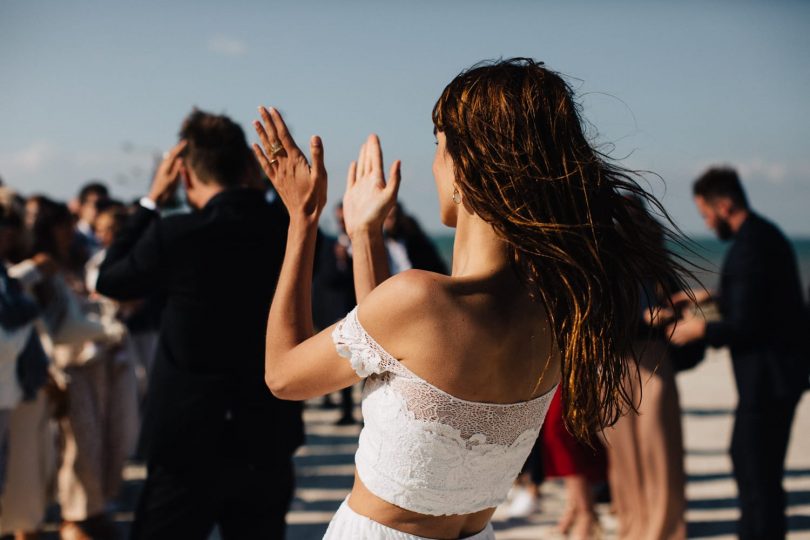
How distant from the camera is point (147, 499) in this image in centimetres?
313

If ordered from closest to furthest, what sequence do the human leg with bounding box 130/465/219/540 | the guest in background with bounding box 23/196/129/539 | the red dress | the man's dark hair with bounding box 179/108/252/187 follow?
the human leg with bounding box 130/465/219/540
the man's dark hair with bounding box 179/108/252/187
the guest in background with bounding box 23/196/129/539
the red dress

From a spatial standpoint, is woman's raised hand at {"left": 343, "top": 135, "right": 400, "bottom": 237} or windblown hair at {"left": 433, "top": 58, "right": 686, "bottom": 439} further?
woman's raised hand at {"left": 343, "top": 135, "right": 400, "bottom": 237}

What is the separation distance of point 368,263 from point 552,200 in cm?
50

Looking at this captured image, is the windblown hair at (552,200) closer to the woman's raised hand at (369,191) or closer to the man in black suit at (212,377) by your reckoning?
the woman's raised hand at (369,191)

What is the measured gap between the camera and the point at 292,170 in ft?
6.40

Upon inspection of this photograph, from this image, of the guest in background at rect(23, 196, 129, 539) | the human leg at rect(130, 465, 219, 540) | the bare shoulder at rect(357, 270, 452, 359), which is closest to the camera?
the bare shoulder at rect(357, 270, 452, 359)

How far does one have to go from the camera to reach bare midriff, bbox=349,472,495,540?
6.29ft

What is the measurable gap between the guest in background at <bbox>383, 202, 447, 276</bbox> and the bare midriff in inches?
223

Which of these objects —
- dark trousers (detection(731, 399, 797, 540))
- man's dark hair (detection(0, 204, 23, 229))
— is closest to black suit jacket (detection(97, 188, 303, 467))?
man's dark hair (detection(0, 204, 23, 229))

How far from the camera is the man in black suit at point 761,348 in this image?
4.95m

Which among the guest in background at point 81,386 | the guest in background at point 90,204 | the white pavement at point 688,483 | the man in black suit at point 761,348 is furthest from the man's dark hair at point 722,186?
the guest in background at point 90,204

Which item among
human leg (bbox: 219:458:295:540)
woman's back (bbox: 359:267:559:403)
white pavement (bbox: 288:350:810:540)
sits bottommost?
white pavement (bbox: 288:350:810:540)

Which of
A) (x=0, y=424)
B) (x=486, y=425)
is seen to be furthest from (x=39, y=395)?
(x=486, y=425)

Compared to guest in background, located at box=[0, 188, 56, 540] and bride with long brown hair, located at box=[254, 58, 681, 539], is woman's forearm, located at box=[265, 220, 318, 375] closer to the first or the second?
bride with long brown hair, located at box=[254, 58, 681, 539]
